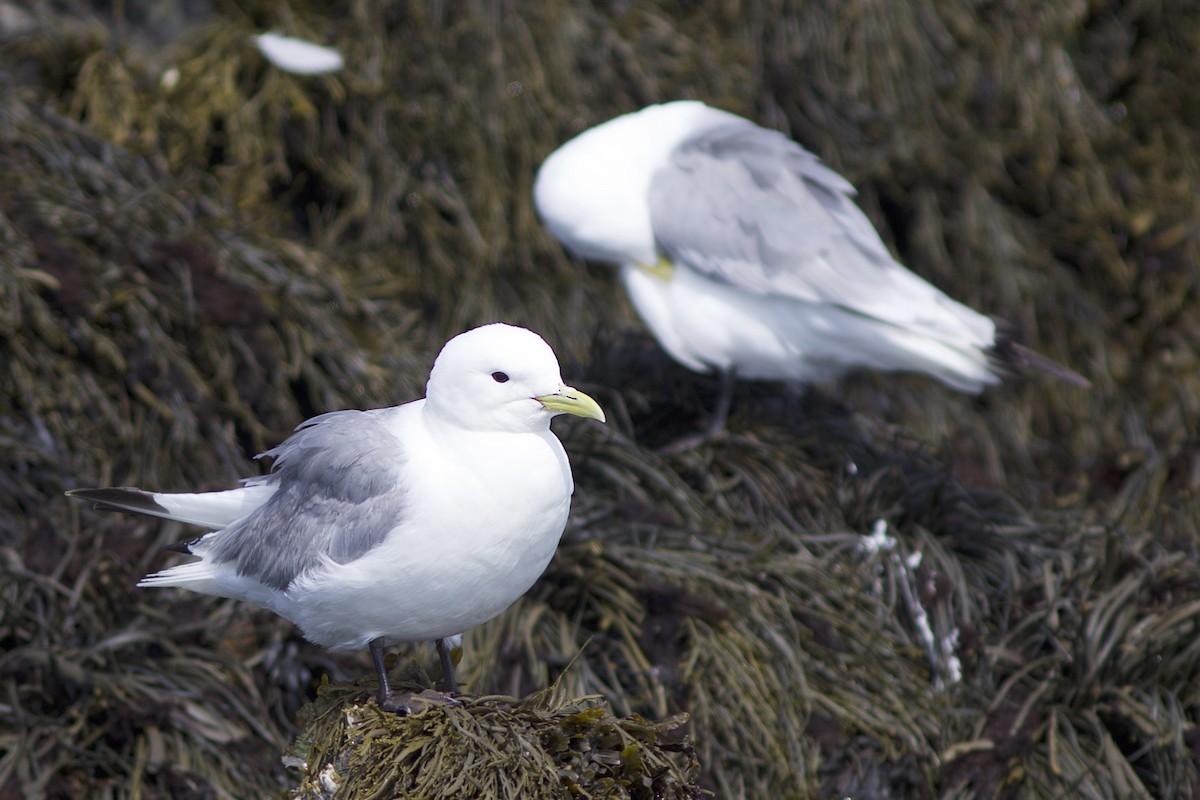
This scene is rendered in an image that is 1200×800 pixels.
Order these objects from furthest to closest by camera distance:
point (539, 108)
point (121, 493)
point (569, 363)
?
point (539, 108), point (569, 363), point (121, 493)

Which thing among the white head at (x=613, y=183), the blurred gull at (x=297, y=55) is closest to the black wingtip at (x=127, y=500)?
the white head at (x=613, y=183)

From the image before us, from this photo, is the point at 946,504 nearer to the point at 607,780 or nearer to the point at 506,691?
the point at 506,691

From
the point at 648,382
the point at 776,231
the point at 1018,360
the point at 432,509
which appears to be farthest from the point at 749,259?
the point at 432,509

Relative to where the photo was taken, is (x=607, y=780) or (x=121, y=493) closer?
(x=607, y=780)

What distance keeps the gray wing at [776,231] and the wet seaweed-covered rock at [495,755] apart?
1838 millimetres

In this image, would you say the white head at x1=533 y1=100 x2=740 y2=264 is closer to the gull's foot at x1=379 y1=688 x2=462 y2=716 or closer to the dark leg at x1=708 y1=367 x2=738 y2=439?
the dark leg at x1=708 y1=367 x2=738 y2=439

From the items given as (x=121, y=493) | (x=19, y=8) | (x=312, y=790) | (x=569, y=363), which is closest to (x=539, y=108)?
(x=569, y=363)

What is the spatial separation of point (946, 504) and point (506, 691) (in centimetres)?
152

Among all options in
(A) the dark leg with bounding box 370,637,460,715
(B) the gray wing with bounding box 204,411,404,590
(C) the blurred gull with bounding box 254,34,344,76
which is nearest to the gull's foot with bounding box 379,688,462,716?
(A) the dark leg with bounding box 370,637,460,715

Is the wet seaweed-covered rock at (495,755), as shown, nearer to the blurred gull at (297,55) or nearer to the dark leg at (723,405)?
the dark leg at (723,405)

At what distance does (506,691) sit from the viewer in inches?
127

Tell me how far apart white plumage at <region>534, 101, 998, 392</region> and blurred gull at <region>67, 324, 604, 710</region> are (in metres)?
1.72

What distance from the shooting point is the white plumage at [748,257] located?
379cm

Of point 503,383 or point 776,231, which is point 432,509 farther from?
point 776,231
